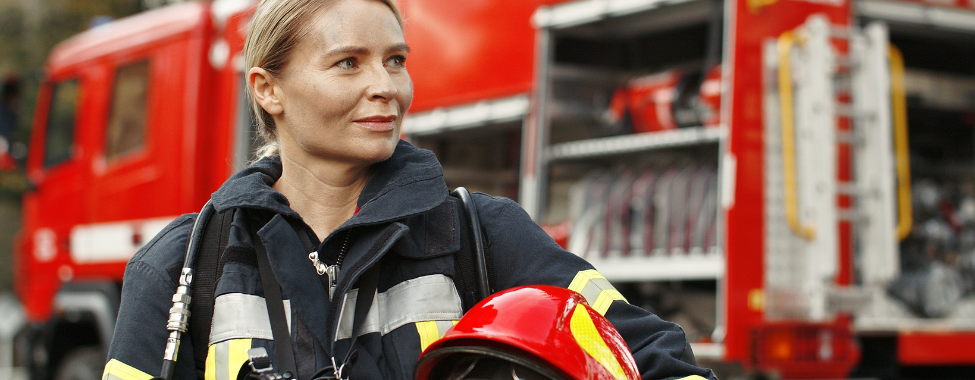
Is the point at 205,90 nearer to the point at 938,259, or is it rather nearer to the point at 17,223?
the point at 938,259

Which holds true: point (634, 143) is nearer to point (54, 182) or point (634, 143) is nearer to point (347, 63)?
point (347, 63)

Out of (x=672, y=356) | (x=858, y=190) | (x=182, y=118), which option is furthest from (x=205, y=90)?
(x=672, y=356)

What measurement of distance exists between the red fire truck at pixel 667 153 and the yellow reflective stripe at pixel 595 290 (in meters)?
2.39

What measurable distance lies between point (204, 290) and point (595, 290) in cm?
64

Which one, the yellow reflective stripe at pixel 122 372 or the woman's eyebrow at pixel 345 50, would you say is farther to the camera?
the woman's eyebrow at pixel 345 50

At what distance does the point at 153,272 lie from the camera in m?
1.57

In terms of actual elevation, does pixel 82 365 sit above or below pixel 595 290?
below

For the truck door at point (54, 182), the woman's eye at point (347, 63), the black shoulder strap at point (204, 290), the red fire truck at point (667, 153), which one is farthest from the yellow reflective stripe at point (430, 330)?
the truck door at point (54, 182)

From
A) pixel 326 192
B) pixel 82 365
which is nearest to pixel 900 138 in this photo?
pixel 326 192

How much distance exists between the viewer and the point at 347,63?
5.34 feet

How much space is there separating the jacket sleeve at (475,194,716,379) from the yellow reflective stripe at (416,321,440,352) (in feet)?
0.49

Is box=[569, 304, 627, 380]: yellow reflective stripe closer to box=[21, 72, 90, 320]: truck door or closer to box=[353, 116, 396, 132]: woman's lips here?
box=[353, 116, 396, 132]: woman's lips

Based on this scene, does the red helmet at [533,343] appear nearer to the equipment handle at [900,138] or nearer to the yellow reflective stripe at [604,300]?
the yellow reflective stripe at [604,300]

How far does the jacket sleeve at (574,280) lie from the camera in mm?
1443
